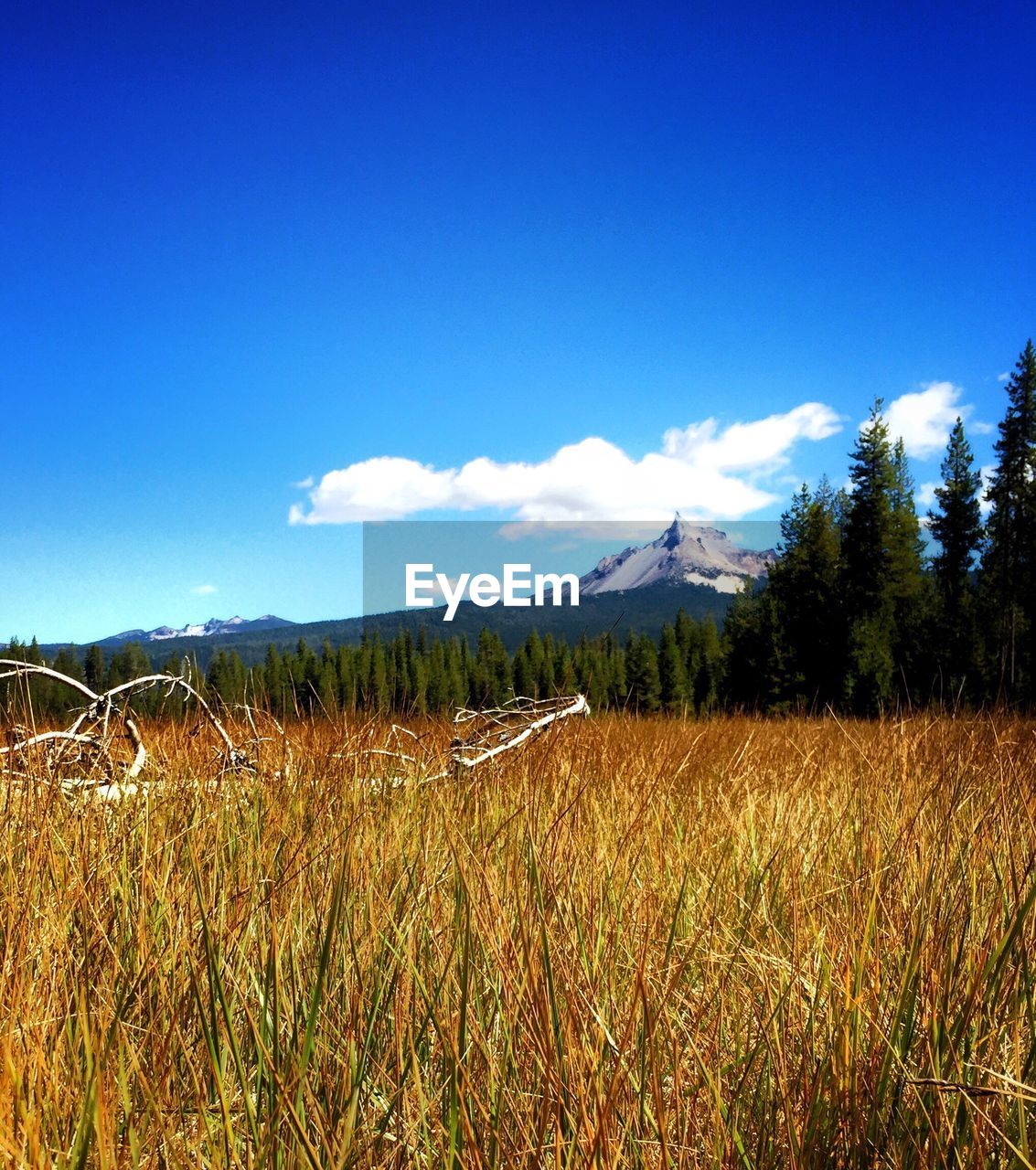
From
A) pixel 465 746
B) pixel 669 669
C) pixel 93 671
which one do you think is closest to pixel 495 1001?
pixel 465 746

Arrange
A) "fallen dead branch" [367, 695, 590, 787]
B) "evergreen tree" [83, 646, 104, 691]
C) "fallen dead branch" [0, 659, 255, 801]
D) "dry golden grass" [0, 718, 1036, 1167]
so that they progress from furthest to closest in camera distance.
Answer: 1. "evergreen tree" [83, 646, 104, 691]
2. "fallen dead branch" [367, 695, 590, 787]
3. "fallen dead branch" [0, 659, 255, 801]
4. "dry golden grass" [0, 718, 1036, 1167]

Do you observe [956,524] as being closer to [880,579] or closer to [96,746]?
[880,579]

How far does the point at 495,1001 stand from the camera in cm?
162

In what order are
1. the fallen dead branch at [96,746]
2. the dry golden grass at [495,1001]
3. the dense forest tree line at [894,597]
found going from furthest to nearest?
1. the dense forest tree line at [894,597]
2. the fallen dead branch at [96,746]
3. the dry golden grass at [495,1001]

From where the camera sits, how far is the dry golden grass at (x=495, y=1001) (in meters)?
1.21

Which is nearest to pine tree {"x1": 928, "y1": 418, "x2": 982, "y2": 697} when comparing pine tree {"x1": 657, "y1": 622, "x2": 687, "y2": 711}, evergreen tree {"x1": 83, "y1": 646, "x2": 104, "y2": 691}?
pine tree {"x1": 657, "y1": 622, "x2": 687, "y2": 711}

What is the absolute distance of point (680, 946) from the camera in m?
1.98

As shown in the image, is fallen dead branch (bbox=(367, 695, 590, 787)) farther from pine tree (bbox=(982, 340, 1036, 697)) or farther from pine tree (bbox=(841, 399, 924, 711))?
pine tree (bbox=(982, 340, 1036, 697))

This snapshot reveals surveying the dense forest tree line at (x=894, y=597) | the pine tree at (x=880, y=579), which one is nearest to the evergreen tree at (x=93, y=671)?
the dense forest tree line at (x=894, y=597)

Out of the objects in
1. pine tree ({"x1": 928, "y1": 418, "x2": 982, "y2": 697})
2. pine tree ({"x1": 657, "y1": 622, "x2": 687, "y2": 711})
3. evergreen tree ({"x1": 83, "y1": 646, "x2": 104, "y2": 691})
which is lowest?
pine tree ({"x1": 657, "y1": 622, "x2": 687, "y2": 711})

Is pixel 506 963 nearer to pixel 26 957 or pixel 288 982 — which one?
pixel 288 982

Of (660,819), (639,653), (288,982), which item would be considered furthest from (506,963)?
(639,653)

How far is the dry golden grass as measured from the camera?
3.98ft

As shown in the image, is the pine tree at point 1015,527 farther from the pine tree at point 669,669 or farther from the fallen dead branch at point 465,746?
the fallen dead branch at point 465,746
